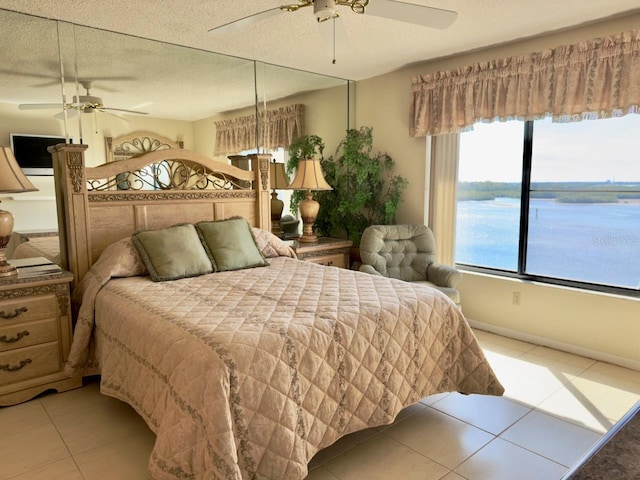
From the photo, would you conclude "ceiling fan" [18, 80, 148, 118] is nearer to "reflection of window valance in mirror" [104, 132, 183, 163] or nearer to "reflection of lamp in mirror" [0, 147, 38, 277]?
A: "reflection of window valance in mirror" [104, 132, 183, 163]

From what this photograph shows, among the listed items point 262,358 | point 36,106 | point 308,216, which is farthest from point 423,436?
point 36,106

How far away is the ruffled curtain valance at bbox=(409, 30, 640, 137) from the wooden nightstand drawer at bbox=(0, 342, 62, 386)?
11.3 ft

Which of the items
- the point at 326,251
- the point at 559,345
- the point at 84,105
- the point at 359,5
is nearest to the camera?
the point at 359,5

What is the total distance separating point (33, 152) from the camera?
3059 mm

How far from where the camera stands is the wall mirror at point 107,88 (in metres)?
2.99

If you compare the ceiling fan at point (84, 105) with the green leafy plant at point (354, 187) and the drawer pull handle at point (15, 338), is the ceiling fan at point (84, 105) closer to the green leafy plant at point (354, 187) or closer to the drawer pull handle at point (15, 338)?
the drawer pull handle at point (15, 338)

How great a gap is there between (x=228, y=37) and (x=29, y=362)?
8.57ft

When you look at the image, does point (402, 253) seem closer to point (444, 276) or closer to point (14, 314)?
point (444, 276)

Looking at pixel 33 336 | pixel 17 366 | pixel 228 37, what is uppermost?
pixel 228 37

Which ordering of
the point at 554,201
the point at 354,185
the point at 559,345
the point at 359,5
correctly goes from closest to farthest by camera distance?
the point at 359,5 < the point at 559,345 < the point at 554,201 < the point at 354,185

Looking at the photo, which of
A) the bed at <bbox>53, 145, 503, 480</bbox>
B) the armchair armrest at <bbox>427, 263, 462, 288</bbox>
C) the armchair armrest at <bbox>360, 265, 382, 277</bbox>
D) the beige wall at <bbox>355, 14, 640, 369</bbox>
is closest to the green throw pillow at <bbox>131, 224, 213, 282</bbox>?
the bed at <bbox>53, 145, 503, 480</bbox>

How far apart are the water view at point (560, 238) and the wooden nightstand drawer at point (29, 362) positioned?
3441 millimetres

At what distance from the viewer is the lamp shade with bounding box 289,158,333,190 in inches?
167

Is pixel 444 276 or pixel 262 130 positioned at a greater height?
pixel 262 130
